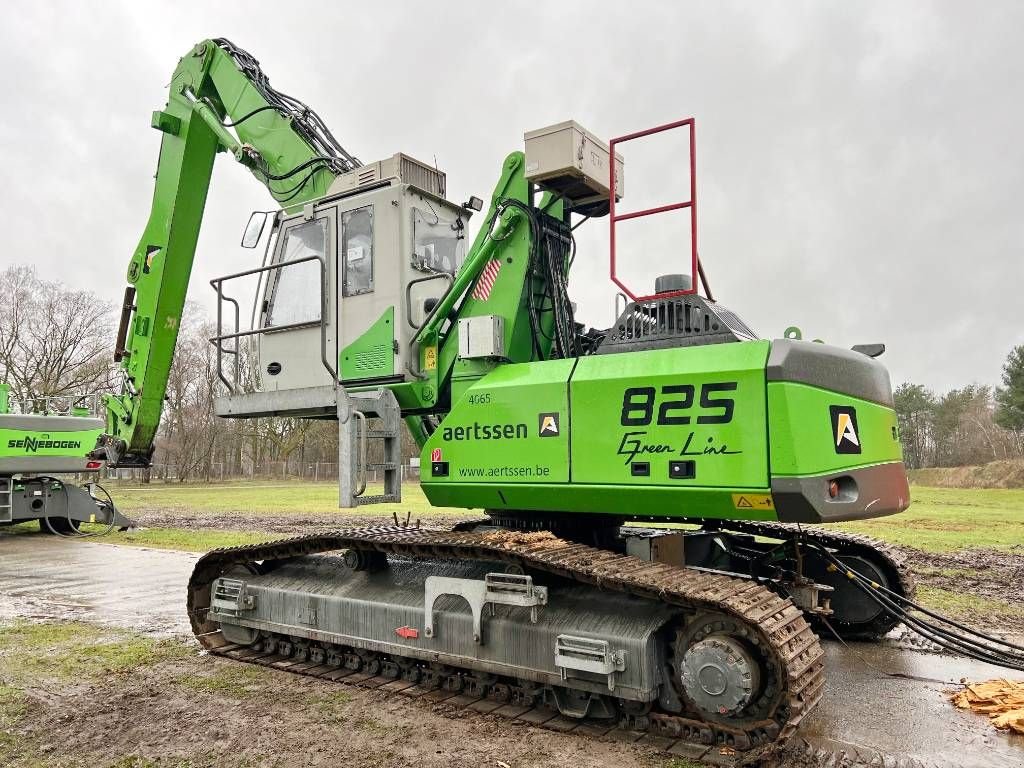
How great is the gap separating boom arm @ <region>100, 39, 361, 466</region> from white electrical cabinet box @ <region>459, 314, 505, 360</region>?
2.50 metres

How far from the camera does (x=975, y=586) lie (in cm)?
913

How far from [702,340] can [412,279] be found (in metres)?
2.35

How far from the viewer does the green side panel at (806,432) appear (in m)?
4.26

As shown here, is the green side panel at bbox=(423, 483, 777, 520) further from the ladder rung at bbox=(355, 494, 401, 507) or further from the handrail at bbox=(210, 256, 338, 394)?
the handrail at bbox=(210, 256, 338, 394)

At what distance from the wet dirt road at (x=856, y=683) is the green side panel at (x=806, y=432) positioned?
1532 mm

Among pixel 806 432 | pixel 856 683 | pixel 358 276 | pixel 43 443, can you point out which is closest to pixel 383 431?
pixel 358 276

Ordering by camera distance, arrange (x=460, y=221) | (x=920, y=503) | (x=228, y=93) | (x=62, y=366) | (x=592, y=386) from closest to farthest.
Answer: (x=592, y=386)
(x=460, y=221)
(x=228, y=93)
(x=920, y=503)
(x=62, y=366)

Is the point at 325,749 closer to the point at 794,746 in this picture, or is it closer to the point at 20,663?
the point at 794,746

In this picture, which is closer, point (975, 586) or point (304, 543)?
point (304, 543)

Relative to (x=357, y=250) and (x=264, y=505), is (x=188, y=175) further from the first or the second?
(x=264, y=505)

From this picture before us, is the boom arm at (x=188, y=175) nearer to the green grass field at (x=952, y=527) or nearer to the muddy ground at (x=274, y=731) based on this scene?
the muddy ground at (x=274, y=731)

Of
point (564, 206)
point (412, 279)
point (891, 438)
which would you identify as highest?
point (564, 206)

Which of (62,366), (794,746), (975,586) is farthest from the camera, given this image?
(62,366)

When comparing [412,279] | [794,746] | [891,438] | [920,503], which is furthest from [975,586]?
[920,503]
